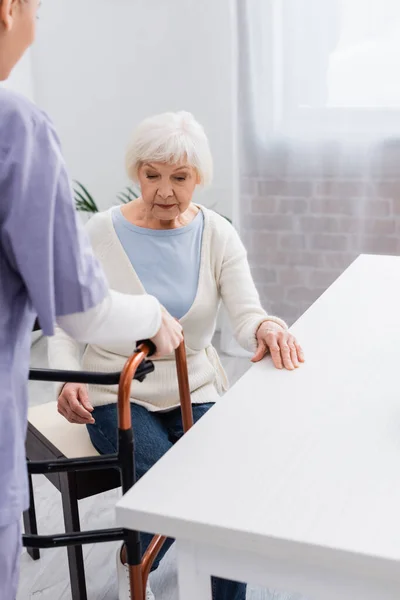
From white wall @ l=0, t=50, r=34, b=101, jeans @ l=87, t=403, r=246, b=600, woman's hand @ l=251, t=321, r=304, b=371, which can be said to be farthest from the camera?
white wall @ l=0, t=50, r=34, b=101

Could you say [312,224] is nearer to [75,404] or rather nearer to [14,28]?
[75,404]

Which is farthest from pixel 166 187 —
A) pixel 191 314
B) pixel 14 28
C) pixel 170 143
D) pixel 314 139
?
pixel 314 139

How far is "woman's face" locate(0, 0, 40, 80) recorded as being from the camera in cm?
93

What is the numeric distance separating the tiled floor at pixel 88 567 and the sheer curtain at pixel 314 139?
160 centimetres

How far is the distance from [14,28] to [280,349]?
82 centimetres

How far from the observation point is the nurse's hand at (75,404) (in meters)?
1.77

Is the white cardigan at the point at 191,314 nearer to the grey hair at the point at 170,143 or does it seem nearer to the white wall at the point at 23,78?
the grey hair at the point at 170,143

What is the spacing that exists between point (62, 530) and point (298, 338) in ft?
3.54

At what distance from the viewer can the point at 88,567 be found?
2168 millimetres

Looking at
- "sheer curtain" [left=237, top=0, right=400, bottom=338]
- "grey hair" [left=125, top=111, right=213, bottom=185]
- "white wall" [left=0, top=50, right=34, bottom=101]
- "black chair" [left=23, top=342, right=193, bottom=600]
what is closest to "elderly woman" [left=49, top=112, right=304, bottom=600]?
"grey hair" [left=125, top=111, right=213, bottom=185]

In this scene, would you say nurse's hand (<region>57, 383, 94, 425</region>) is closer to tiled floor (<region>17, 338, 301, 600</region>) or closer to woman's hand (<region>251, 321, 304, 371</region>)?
woman's hand (<region>251, 321, 304, 371</region>)

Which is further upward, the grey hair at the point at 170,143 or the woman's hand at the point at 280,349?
the grey hair at the point at 170,143

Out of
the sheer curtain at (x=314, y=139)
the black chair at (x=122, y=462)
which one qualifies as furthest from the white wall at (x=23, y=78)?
the black chair at (x=122, y=462)

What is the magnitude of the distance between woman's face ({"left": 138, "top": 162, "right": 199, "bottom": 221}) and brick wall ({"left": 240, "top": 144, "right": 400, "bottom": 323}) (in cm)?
175
